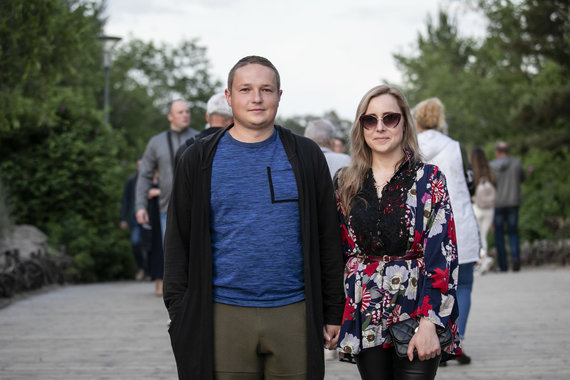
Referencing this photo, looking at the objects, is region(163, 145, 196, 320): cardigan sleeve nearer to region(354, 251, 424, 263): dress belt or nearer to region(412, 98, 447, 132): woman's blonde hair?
region(354, 251, 424, 263): dress belt

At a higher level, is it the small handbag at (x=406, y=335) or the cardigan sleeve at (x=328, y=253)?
the cardigan sleeve at (x=328, y=253)

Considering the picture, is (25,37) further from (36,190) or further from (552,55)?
(552,55)

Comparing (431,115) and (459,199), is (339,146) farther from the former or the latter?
(459,199)

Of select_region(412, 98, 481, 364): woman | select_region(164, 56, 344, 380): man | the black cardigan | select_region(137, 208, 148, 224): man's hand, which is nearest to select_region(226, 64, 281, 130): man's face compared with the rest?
select_region(164, 56, 344, 380): man

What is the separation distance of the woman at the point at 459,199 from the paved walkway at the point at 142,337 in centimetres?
62

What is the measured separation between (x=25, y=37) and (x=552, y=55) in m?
19.4

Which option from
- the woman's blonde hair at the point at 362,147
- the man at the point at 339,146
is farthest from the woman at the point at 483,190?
the woman's blonde hair at the point at 362,147

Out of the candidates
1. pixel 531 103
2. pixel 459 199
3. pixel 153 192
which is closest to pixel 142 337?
pixel 153 192

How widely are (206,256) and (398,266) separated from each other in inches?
32.8

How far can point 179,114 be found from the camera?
8.77 m

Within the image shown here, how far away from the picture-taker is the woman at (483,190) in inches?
532

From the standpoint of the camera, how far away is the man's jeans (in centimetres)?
1503

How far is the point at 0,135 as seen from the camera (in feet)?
49.9

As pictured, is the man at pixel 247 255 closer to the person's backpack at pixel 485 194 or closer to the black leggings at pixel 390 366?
the black leggings at pixel 390 366
